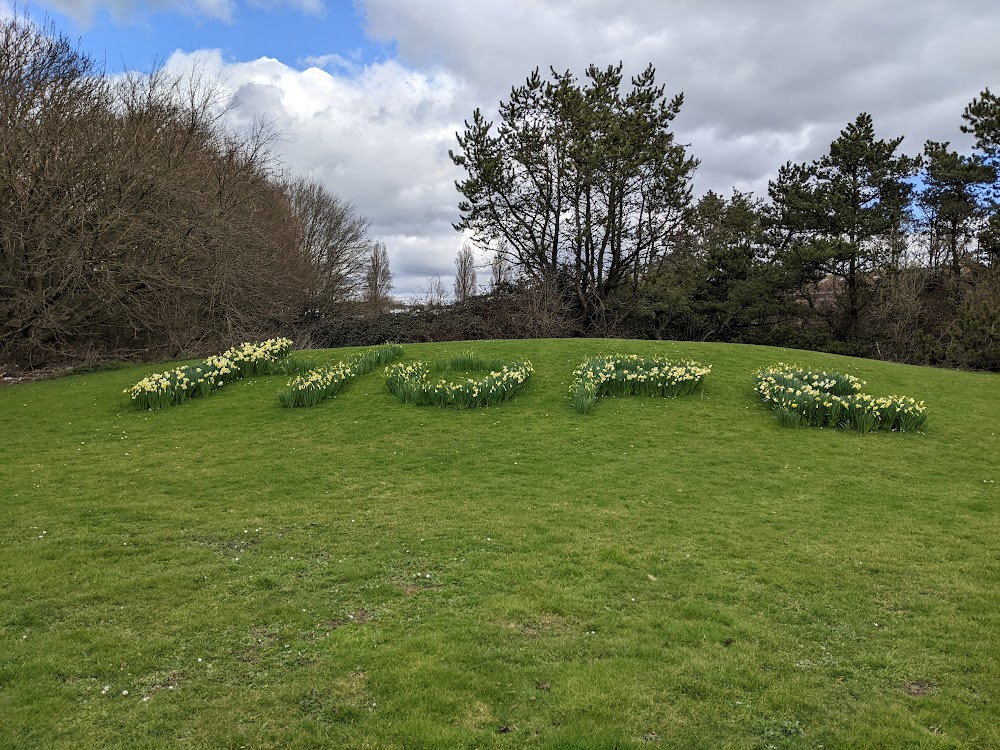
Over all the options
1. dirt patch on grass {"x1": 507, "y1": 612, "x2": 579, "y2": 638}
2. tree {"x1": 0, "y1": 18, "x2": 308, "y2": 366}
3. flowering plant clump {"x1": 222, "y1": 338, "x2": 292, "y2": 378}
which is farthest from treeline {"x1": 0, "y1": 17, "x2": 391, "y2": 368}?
dirt patch on grass {"x1": 507, "y1": 612, "x2": 579, "y2": 638}

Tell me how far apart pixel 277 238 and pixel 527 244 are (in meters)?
11.7

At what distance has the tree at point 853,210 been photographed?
1120 inches

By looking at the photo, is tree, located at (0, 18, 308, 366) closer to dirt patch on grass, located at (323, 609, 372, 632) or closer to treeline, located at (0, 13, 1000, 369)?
treeline, located at (0, 13, 1000, 369)

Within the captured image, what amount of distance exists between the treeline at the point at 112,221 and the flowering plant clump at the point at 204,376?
4362mm

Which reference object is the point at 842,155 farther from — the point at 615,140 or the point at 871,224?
the point at 615,140

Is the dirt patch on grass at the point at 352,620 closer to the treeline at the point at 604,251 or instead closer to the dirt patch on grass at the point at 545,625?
the dirt patch on grass at the point at 545,625

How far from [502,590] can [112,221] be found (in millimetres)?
14211

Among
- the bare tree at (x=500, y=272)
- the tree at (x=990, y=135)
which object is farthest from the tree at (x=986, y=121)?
the bare tree at (x=500, y=272)

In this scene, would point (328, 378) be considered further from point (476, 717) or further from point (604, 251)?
point (604, 251)

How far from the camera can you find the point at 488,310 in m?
26.7

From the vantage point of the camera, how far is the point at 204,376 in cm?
1130

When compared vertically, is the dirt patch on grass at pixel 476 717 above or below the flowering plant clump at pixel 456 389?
below

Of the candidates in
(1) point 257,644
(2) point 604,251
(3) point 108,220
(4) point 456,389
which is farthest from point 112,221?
(2) point 604,251

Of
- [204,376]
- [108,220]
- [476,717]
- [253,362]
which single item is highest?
[108,220]
